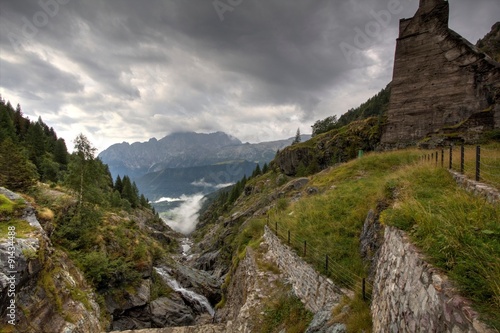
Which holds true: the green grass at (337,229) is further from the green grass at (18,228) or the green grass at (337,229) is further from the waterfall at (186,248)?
the waterfall at (186,248)

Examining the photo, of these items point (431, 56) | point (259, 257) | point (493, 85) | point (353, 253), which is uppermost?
point (431, 56)

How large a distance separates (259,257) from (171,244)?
64.2 m

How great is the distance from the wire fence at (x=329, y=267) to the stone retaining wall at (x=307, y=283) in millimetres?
250

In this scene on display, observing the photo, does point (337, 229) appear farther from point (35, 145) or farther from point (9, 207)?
point (35, 145)

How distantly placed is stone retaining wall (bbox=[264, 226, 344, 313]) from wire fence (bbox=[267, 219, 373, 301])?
250 millimetres

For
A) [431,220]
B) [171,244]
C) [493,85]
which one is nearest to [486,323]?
[431,220]

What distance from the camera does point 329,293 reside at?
8727 mm

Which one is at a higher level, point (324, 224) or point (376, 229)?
point (376, 229)

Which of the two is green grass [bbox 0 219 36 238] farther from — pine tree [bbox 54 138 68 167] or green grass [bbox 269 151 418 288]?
pine tree [bbox 54 138 68 167]

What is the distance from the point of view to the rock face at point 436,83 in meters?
25.7

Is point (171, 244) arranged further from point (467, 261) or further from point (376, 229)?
point (467, 261)

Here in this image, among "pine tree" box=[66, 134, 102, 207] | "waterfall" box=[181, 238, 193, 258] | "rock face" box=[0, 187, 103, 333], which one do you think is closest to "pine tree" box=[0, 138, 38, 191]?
"pine tree" box=[66, 134, 102, 207]

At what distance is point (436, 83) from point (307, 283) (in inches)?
1272

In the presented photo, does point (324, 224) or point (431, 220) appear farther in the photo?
point (324, 224)
